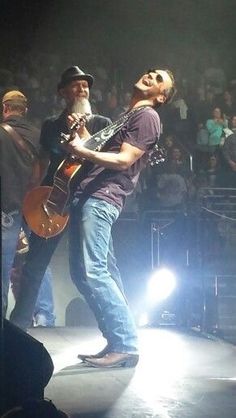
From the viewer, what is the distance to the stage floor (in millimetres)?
1686

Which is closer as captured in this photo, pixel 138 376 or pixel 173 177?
pixel 138 376

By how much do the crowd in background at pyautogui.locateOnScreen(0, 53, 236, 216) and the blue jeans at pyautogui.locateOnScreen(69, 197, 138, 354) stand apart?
2.96 metres

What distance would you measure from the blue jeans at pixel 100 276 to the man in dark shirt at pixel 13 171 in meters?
0.57

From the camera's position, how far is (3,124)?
10.00 ft

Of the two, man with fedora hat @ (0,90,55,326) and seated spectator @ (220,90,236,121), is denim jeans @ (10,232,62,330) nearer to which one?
man with fedora hat @ (0,90,55,326)

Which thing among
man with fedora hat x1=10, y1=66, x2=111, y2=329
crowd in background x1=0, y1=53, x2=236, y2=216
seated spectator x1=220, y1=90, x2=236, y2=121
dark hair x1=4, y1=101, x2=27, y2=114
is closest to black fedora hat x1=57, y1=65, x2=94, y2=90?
man with fedora hat x1=10, y1=66, x2=111, y2=329

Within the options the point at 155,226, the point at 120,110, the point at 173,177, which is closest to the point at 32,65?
the point at 120,110

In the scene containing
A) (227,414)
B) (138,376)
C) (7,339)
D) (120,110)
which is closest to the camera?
(7,339)

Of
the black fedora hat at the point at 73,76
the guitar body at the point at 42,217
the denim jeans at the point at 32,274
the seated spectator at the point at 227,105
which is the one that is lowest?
the denim jeans at the point at 32,274

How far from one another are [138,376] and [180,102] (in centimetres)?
→ 537

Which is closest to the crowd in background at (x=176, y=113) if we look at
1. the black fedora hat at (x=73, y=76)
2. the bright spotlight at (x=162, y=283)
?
the bright spotlight at (x=162, y=283)

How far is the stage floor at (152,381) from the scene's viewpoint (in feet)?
5.53

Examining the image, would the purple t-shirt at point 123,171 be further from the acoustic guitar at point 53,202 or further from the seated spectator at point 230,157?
the seated spectator at point 230,157

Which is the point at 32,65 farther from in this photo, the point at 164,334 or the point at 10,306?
the point at 164,334
